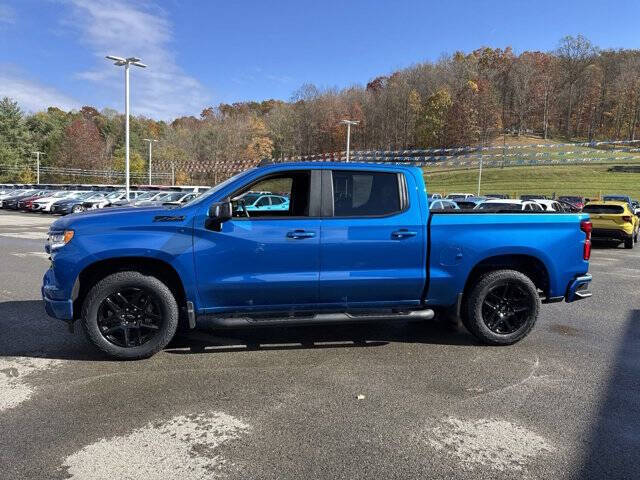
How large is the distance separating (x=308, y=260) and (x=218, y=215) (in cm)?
95

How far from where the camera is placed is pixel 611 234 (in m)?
15.8

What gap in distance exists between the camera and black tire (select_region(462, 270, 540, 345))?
5078 mm

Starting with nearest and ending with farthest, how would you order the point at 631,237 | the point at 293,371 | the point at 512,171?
the point at 293,371
the point at 631,237
the point at 512,171

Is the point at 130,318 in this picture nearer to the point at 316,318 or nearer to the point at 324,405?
the point at 316,318

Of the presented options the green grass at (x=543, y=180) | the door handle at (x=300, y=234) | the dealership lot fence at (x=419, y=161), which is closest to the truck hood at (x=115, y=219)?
the door handle at (x=300, y=234)

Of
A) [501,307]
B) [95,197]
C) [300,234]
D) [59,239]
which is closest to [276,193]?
[300,234]

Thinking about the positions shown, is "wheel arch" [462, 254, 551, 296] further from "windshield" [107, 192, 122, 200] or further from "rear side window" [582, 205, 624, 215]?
"windshield" [107, 192, 122, 200]

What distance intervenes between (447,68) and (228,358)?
115m

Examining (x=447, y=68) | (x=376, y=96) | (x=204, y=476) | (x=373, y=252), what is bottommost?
(x=204, y=476)

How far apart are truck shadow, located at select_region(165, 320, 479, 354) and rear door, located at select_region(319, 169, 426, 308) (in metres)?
0.65

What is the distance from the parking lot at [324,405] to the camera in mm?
2957

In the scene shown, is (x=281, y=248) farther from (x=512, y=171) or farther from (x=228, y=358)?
(x=512, y=171)

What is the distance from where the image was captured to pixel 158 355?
15.7ft

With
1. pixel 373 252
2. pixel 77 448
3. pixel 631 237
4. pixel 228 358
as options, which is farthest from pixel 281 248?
pixel 631 237
